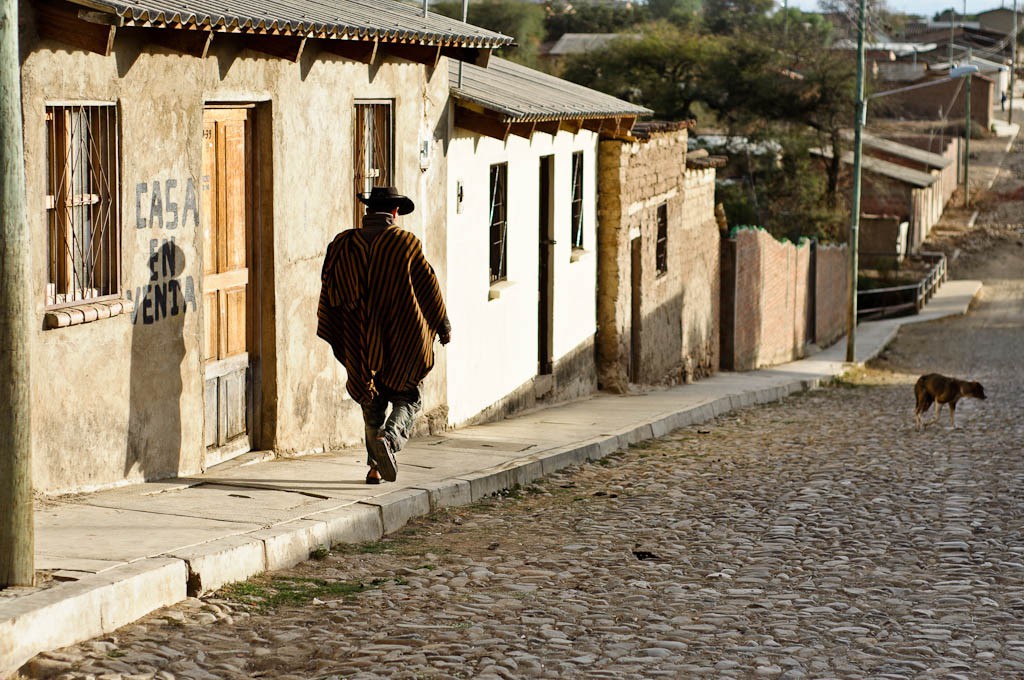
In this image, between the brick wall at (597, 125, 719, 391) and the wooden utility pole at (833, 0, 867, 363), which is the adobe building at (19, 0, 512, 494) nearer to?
the brick wall at (597, 125, 719, 391)

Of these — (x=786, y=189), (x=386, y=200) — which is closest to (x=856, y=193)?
(x=786, y=189)

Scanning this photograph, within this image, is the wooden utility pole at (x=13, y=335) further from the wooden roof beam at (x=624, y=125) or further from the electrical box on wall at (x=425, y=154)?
the wooden roof beam at (x=624, y=125)

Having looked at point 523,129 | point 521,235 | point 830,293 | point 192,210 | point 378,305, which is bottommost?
point 830,293

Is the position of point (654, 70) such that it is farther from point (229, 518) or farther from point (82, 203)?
point (229, 518)

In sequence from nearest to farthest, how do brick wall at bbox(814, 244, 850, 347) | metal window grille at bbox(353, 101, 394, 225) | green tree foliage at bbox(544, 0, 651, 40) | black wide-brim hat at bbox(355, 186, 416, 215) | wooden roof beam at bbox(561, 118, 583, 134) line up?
black wide-brim hat at bbox(355, 186, 416, 215) → metal window grille at bbox(353, 101, 394, 225) → wooden roof beam at bbox(561, 118, 583, 134) → brick wall at bbox(814, 244, 850, 347) → green tree foliage at bbox(544, 0, 651, 40)

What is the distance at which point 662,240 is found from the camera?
20.4 metres

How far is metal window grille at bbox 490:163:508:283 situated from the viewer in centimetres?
1356

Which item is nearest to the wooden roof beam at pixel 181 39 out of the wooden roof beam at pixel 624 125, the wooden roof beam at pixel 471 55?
the wooden roof beam at pixel 471 55

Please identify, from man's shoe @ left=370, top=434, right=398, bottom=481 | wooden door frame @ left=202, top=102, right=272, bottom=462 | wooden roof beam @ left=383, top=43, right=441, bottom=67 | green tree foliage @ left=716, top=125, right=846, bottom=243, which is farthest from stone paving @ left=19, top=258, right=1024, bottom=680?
green tree foliage @ left=716, top=125, right=846, bottom=243

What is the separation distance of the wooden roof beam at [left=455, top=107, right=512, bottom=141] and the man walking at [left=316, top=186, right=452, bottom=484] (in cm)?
387

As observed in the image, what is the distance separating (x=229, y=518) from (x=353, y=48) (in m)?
3.93

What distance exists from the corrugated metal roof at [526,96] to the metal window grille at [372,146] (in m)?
1.21

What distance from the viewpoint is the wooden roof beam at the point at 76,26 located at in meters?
6.65

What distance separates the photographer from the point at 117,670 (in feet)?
16.6
